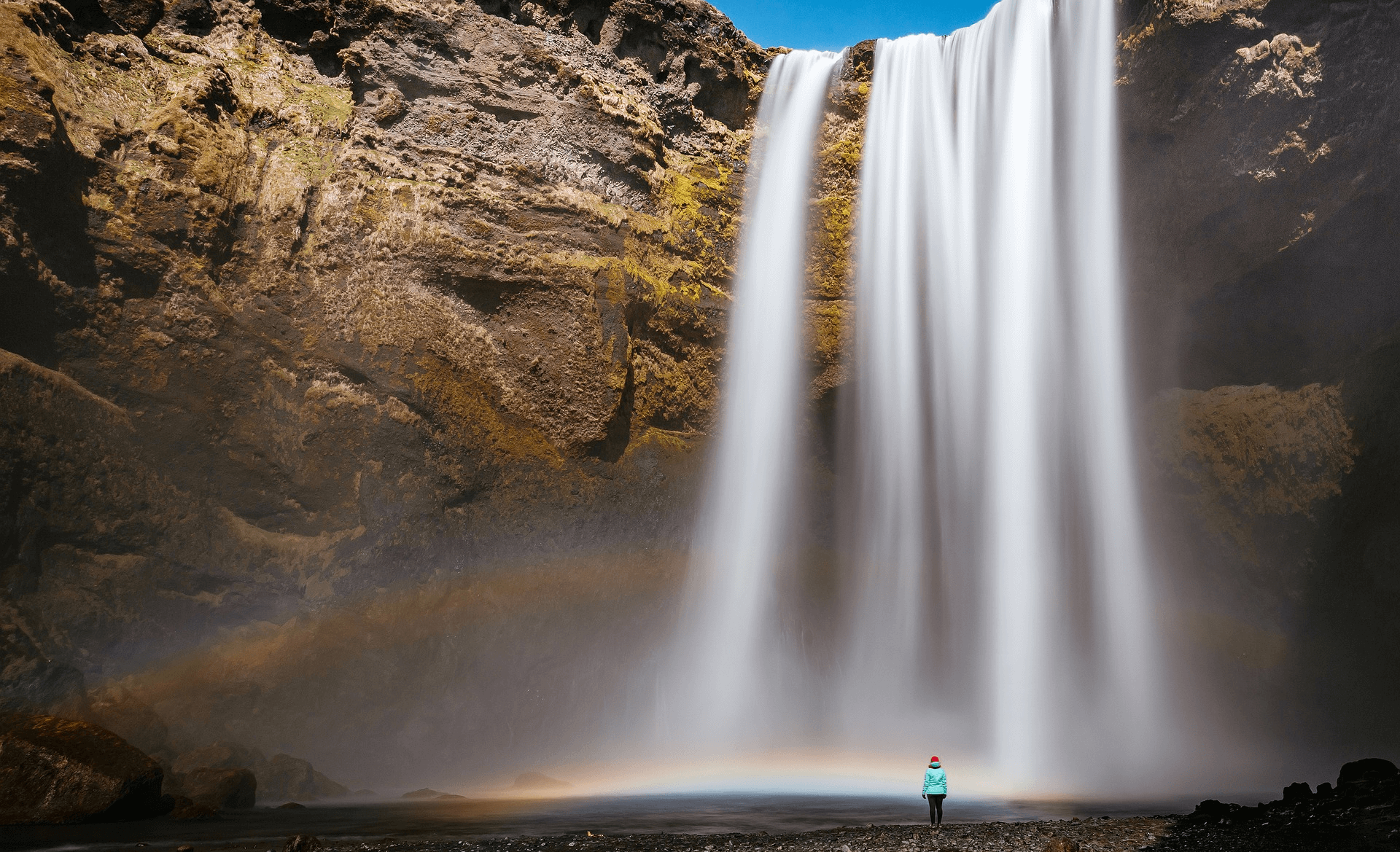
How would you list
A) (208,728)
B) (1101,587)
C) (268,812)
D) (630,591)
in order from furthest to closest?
1. (630,591)
2. (1101,587)
3. (208,728)
4. (268,812)

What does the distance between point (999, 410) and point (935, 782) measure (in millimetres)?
9377

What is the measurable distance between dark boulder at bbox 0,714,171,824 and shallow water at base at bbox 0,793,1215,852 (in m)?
0.22

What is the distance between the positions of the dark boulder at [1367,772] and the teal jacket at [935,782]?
13.6 feet

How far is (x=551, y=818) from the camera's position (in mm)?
10172

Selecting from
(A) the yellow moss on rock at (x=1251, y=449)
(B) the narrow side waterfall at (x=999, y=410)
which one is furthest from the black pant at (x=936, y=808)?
(A) the yellow moss on rock at (x=1251, y=449)

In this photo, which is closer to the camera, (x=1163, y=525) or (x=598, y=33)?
(x=1163, y=525)

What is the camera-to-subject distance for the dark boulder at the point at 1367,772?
29.5ft

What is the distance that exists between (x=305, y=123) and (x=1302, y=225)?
1694 centimetres

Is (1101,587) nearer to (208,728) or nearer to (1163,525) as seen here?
(1163,525)

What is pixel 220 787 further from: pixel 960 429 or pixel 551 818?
pixel 960 429

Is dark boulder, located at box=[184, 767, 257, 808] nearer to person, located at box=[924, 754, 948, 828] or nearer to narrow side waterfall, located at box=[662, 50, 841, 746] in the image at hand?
narrow side waterfall, located at box=[662, 50, 841, 746]

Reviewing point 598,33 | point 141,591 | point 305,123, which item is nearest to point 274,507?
point 141,591

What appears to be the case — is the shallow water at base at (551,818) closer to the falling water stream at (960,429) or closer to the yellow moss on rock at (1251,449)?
the falling water stream at (960,429)

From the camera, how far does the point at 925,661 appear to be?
16984 mm
